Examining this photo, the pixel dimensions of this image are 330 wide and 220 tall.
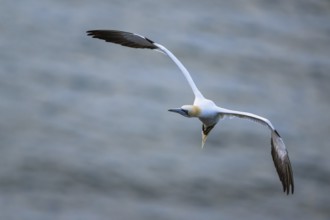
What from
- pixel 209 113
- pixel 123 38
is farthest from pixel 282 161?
pixel 123 38

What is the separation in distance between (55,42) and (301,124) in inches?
170

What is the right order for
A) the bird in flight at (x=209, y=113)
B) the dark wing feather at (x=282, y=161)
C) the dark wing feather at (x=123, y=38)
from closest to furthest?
the bird in flight at (x=209, y=113)
the dark wing feather at (x=282, y=161)
the dark wing feather at (x=123, y=38)

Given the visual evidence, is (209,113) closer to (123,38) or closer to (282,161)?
(282,161)

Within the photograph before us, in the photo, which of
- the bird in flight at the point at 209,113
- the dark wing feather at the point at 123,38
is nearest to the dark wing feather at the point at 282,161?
the bird in flight at the point at 209,113

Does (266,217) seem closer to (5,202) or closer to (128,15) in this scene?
(5,202)

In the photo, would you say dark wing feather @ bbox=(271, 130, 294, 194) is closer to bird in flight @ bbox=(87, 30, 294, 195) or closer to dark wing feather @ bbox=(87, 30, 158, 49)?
bird in flight @ bbox=(87, 30, 294, 195)

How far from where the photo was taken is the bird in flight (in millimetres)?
8875

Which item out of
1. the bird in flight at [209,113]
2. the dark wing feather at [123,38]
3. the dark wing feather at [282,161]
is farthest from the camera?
the dark wing feather at [123,38]

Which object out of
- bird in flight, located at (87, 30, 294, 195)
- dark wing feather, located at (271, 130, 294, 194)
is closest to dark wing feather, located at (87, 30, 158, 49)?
bird in flight, located at (87, 30, 294, 195)

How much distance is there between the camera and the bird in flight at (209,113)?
8875mm

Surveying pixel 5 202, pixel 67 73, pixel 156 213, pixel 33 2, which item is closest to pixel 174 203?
Answer: pixel 156 213

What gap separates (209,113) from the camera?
29.4 feet

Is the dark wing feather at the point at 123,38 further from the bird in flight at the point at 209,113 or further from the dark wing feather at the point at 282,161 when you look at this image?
the dark wing feather at the point at 282,161

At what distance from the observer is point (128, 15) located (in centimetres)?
1652
